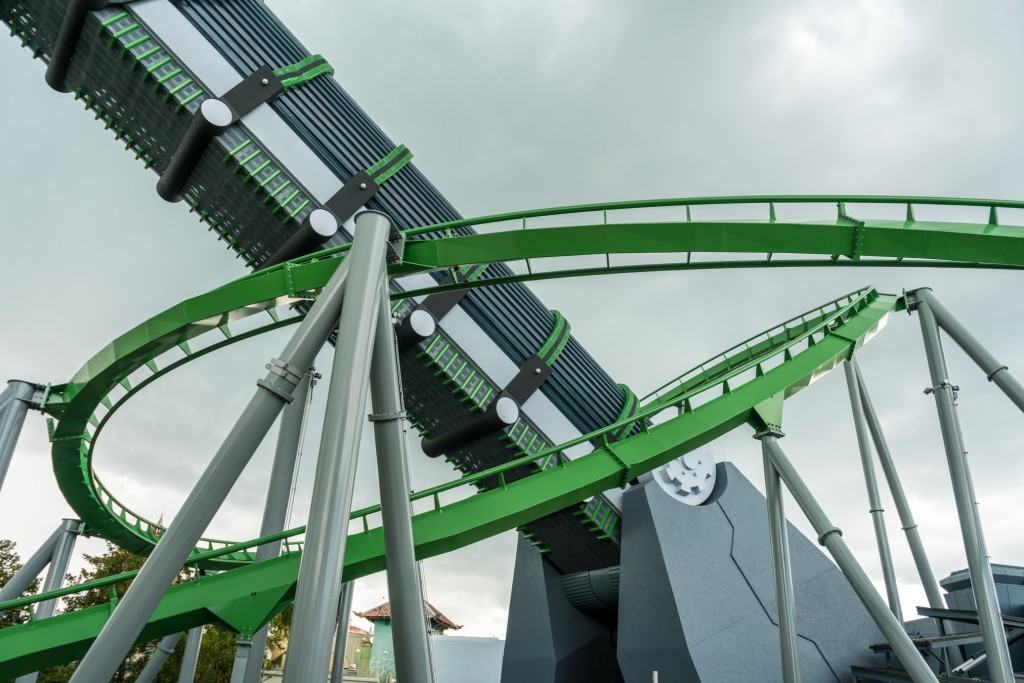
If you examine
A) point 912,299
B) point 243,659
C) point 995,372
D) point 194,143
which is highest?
point 194,143

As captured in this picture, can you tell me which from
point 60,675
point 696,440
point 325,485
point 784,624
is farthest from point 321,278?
point 60,675

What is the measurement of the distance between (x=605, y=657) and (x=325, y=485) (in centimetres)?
1206

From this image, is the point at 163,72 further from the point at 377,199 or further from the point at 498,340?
the point at 498,340

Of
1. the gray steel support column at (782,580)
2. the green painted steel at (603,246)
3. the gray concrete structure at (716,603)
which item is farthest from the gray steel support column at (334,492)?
the gray concrete structure at (716,603)

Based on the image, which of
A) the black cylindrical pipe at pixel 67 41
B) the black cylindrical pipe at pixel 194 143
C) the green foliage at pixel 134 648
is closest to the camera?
the black cylindrical pipe at pixel 67 41

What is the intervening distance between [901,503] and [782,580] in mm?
4186

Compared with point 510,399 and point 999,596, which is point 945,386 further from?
point 510,399

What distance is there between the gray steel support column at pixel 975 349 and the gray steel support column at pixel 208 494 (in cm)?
977

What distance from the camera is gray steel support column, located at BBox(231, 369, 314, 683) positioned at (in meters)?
9.53

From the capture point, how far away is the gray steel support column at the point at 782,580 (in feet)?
33.6

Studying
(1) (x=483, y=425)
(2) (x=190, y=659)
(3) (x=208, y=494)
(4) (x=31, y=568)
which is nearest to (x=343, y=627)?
(2) (x=190, y=659)

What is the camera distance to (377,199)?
12.4m

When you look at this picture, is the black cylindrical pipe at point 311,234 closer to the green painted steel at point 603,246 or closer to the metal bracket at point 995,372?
the green painted steel at point 603,246

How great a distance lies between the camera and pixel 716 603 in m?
13.6
